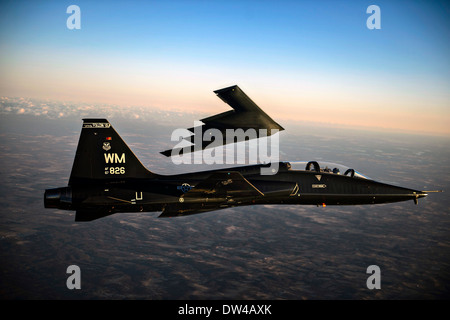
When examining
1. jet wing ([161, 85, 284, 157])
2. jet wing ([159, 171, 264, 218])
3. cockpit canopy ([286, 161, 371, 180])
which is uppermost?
jet wing ([161, 85, 284, 157])

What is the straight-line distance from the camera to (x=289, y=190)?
56.6 feet

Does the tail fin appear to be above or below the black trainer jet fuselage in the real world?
above

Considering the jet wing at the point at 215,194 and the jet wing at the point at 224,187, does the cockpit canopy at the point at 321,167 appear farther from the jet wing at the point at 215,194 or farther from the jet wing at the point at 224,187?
the jet wing at the point at 224,187

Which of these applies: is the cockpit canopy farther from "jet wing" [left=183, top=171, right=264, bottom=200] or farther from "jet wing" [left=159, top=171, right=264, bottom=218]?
"jet wing" [left=183, top=171, right=264, bottom=200]

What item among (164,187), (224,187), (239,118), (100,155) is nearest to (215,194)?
(224,187)

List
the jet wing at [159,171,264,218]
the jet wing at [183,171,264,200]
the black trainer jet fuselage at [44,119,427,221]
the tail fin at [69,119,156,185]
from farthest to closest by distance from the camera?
1. the tail fin at [69,119,156,185]
2. the black trainer jet fuselage at [44,119,427,221]
3. the jet wing at [159,171,264,218]
4. the jet wing at [183,171,264,200]

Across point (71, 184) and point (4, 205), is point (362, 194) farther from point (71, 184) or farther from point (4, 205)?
point (4, 205)

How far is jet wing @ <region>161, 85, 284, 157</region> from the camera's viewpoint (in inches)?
516

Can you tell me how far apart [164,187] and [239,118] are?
596 cm

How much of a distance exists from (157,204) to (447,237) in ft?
571

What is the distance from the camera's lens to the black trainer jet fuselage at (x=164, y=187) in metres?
14.5

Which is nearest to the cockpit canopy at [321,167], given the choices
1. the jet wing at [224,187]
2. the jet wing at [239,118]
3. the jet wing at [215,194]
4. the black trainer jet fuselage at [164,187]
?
the black trainer jet fuselage at [164,187]

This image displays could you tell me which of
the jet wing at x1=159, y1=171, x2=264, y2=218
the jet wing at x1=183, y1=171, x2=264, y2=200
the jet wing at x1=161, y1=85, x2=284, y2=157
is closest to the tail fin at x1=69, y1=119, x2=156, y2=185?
the jet wing at x1=159, y1=171, x2=264, y2=218

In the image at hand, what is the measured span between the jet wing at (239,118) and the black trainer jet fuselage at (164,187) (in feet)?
6.66
